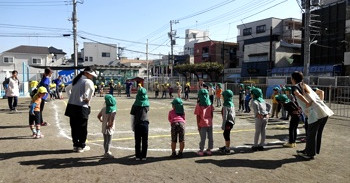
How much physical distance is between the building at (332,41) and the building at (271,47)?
5.14 m

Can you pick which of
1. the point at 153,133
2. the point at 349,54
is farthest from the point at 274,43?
the point at 153,133

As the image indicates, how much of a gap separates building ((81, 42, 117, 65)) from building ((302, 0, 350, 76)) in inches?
1831

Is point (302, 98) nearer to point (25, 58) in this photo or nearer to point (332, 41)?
point (332, 41)

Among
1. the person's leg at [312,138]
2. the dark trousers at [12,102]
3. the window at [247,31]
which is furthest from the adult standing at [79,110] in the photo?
the window at [247,31]

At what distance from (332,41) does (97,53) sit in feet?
169

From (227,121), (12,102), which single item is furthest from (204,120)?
(12,102)

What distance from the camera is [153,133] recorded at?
9.14 m

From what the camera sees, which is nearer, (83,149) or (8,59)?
(83,149)

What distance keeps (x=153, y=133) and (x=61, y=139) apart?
8.88 ft

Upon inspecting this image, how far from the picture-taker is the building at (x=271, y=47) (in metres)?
43.6

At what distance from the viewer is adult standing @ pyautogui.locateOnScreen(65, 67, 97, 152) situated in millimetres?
6488

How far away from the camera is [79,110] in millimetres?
6480

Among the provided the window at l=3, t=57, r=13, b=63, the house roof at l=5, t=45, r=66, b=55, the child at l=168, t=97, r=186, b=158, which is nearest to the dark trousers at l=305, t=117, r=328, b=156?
the child at l=168, t=97, r=186, b=158

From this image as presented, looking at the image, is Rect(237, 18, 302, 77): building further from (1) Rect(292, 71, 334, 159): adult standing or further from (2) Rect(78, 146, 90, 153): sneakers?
(2) Rect(78, 146, 90, 153): sneakers
